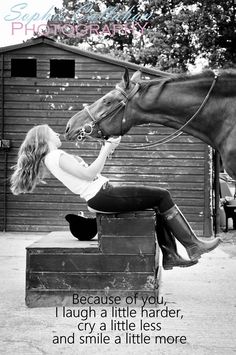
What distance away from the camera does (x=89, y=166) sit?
5.21m

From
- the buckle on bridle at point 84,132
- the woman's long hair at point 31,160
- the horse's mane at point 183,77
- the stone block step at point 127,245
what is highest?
the horse's mane at point 183,77

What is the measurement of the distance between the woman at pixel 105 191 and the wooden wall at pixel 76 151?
7.67 m

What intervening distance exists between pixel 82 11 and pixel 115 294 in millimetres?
33782

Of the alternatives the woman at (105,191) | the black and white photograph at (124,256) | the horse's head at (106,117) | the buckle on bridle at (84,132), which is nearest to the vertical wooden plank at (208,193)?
the black and white photograph at (124,256)

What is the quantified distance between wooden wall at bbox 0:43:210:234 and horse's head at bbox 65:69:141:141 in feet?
26.9

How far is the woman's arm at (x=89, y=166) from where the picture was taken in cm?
516

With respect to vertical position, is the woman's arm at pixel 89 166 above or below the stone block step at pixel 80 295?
above

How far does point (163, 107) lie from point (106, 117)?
524 millimetres

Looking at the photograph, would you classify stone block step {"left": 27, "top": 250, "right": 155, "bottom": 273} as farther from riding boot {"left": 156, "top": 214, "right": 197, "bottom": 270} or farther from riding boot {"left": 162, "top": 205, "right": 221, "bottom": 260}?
riding boot {"left": 162, "top": 205, "right": 221, "bottom": 260}

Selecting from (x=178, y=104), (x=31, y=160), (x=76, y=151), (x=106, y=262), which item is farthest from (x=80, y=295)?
(x=76, y=151)

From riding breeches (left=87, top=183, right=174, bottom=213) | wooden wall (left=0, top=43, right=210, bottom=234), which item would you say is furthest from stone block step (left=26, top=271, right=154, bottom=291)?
wooden wall (left=0, top=43, right=210, bottom=234)

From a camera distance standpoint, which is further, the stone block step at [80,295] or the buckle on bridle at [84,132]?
the stone block step at [80,295]

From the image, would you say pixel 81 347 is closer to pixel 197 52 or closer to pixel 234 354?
pixel 234 354

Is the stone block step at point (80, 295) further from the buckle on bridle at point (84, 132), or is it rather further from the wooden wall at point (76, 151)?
the wooden wall at point (76, 151)
